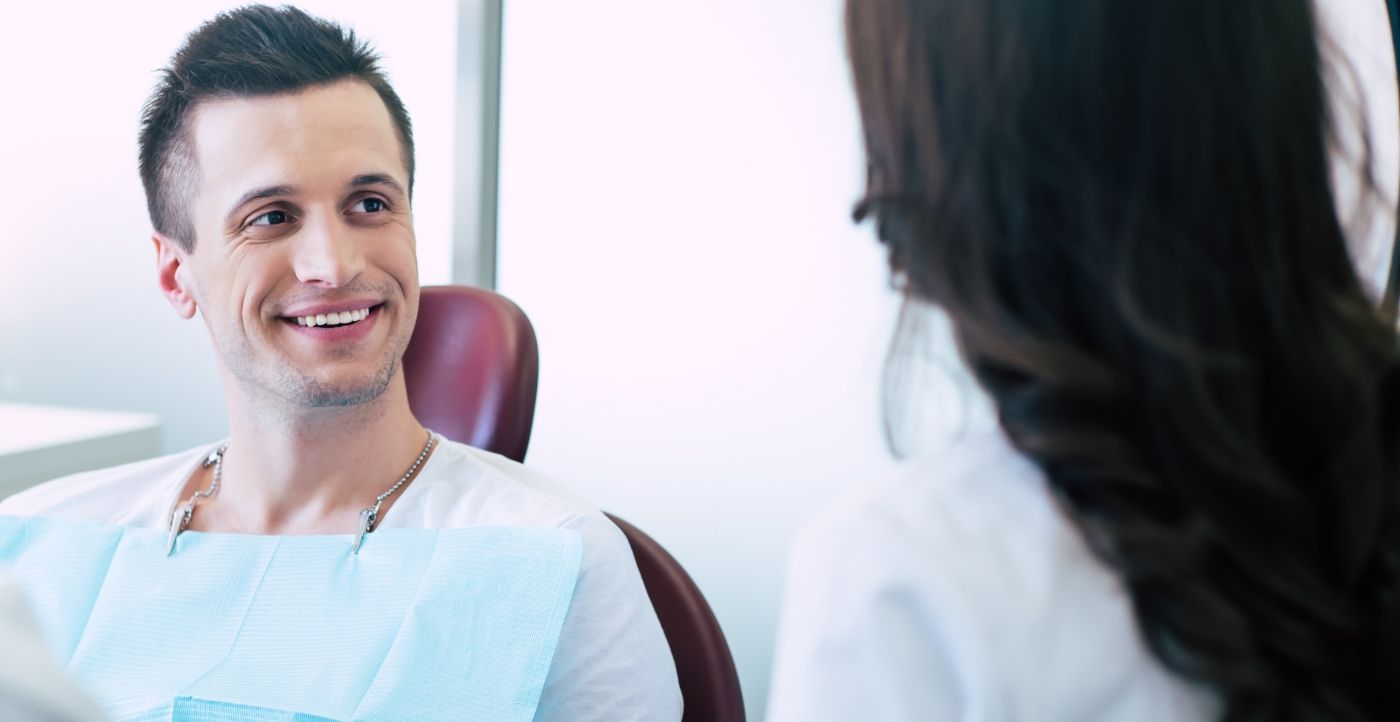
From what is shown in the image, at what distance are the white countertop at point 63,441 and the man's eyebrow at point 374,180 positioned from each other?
0.84 meters

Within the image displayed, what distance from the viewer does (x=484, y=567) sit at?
1.15 metres

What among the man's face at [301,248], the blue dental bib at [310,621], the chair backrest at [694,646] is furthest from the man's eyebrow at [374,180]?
the chair backrest at [694,646]

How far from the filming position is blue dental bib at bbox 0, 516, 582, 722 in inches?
42.8

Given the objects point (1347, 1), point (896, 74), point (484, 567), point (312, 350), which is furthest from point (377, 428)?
point (1347, 1)

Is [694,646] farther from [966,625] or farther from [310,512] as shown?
[966,625]

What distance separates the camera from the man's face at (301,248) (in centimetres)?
122

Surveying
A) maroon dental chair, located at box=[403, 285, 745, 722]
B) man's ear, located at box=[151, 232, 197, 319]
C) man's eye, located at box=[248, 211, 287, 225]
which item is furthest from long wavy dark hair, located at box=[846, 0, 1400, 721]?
man's ear, located at box=[151, 232, 197, 319]

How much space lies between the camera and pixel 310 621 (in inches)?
45.4

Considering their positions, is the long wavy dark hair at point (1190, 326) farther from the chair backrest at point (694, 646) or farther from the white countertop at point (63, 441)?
the white countertop at point (63, 441)

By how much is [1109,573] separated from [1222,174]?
19cm

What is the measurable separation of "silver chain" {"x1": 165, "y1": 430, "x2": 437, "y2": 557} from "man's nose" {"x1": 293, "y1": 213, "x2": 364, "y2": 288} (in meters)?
0.22

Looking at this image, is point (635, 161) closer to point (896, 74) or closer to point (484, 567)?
point (484, 567)

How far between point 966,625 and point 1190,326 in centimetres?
17

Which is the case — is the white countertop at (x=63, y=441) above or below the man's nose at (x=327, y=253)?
below
